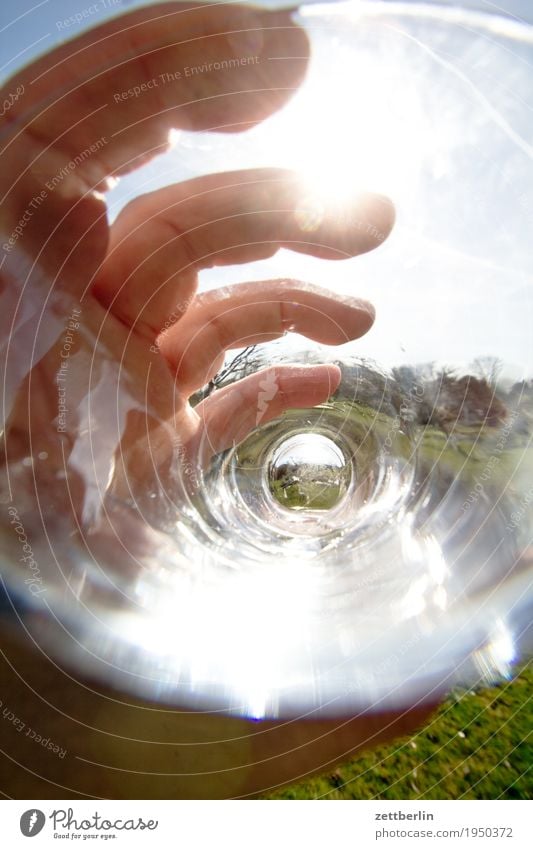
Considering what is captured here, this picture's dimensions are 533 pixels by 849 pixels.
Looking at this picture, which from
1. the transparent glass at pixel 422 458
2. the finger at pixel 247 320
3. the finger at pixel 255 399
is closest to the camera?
the transparent glass at pixel 422 458

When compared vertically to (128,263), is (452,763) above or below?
below

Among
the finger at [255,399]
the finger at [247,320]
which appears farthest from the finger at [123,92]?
the finger at [255,399]

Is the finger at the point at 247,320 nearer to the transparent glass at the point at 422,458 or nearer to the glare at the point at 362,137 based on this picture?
the transparent glass at the point at 422,458

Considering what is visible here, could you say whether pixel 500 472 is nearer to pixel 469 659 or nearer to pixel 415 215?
pixel 469 659

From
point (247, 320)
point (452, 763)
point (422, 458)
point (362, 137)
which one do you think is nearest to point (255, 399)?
point (247, 320)

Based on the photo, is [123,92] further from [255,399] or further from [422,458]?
[422,458]
